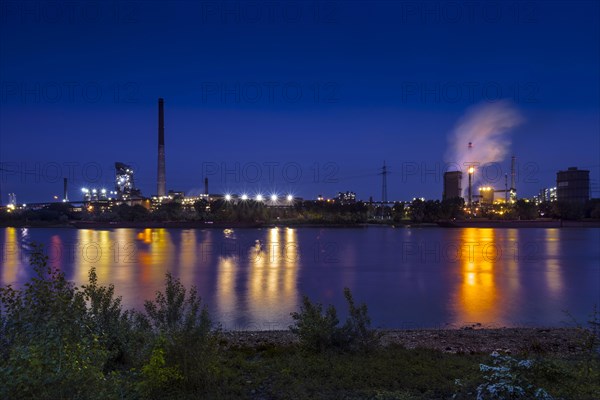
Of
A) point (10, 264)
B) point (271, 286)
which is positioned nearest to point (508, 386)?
point (271, 286)

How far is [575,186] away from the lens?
157 m

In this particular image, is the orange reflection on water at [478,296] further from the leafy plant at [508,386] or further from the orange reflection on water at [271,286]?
the leafy plant at [508,386]

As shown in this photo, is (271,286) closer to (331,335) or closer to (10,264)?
Answer: (331,335)

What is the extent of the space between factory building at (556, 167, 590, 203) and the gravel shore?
168 metres

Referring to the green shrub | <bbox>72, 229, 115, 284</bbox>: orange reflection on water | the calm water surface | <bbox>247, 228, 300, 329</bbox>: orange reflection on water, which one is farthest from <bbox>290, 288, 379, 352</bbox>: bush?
<bbox>72, 229, 115, 284</bbox>: orange reflection on water

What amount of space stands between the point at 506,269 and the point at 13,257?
43.6 m

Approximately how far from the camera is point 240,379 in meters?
6.74

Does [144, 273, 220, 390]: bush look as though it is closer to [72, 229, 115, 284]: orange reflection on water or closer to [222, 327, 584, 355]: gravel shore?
[222, 327, 584, 355]: gravel shore

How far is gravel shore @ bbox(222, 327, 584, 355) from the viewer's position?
9695 mm

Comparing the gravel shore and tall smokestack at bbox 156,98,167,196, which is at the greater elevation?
tall smokestack at bbox 156,98,167,196

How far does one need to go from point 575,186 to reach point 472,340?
176930 mm

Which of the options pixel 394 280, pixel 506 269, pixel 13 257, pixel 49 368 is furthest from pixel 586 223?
pixel 49 368

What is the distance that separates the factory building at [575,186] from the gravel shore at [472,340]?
168 m

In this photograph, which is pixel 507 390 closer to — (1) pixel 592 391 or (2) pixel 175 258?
(1) pixel 592 391
